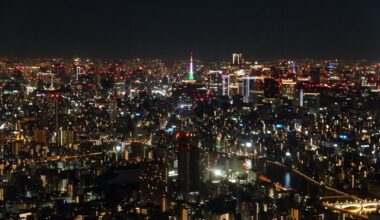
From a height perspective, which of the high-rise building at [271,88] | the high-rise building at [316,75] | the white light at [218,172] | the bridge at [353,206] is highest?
the high-rise building at [316,75]

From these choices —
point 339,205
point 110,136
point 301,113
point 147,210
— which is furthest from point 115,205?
point 301,113

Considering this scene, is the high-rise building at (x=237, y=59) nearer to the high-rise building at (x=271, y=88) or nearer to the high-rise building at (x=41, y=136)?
the high-rise building at (x=271, y=88)

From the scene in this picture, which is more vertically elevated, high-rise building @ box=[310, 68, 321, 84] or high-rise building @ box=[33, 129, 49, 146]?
high-rise building @ box=[310, 68, 321, 84]

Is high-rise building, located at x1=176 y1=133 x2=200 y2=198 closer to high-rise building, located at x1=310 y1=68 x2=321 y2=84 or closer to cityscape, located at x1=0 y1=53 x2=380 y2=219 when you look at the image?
cityscape, located at x1=0 y1=53 x2=380 y2=219

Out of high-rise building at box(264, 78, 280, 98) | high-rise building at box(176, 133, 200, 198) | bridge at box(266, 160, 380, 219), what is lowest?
bridge at box(266, 160, 380, 219)

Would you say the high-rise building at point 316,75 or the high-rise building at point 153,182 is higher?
the high-rise building at point 316,75

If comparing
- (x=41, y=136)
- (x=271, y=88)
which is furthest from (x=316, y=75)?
(x=41, y=136)

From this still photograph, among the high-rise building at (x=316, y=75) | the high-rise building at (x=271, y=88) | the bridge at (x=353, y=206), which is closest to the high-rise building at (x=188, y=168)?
the bridge at (x=353, y=206)

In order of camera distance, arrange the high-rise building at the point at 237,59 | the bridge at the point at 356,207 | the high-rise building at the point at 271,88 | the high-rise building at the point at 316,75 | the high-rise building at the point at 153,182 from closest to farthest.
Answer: the bridge at the point at 356,207, the high-rise building at the point at 153,182, the high-rise building at the point at 271,88, the high-rise building at the point at 316,75, the high-rise building at the point at 237,59

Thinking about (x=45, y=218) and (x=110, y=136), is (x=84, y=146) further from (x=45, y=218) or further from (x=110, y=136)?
(x=45, y=218)

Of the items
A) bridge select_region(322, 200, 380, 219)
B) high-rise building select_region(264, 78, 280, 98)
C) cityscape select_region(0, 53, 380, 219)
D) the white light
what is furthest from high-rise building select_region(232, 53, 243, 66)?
bridge select_region(322, 200, 380, 219)

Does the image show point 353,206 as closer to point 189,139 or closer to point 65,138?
point 189,139
